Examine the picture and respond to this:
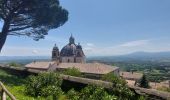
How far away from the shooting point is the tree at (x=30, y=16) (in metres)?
24.9

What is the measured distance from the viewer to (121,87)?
11.0 meters

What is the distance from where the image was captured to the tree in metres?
24.9

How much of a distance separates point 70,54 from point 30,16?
75428mm

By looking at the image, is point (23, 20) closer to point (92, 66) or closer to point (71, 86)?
point (71, 86)

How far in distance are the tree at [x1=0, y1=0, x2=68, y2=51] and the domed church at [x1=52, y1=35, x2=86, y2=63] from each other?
71371 mm

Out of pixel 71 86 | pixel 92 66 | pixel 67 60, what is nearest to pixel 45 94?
pixel 71 86

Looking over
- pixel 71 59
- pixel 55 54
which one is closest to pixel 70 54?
pixel 71 59

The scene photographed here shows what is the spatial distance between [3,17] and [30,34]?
3.95 meters

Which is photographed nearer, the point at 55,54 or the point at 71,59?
the point at 55,54

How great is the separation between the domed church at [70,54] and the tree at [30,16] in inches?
2810

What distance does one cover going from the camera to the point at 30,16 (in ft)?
87.0

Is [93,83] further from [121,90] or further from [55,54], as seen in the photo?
[55,54]

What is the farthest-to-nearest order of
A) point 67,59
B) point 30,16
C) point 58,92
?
point 67,59, point 30,16, point 58,92

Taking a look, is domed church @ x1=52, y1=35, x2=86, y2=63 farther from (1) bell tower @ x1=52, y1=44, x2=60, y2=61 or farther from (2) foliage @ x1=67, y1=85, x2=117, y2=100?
(2) foliage @ x1=67, y1=85, x2=117, y2=100
